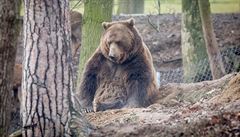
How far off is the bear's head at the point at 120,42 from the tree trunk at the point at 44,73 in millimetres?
3224

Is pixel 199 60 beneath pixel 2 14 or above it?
beneath

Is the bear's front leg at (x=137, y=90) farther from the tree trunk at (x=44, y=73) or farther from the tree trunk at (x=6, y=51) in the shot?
the tree trunk at (x=6, y=51)

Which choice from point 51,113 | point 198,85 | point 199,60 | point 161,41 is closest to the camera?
point 51,113

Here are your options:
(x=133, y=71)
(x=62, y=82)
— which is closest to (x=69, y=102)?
(x=62, y=82)

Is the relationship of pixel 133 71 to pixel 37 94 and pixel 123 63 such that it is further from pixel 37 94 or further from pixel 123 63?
pixel 37 94

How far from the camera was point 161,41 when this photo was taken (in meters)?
17.8

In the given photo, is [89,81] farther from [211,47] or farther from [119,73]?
[211,47]

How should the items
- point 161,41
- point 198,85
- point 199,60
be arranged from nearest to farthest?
1. point 198,85
2. point 199,60
3. point 161,41

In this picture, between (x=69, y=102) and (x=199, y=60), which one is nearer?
(x=69, y=102)

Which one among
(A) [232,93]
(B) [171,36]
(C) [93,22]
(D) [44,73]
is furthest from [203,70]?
(D) [44,73]

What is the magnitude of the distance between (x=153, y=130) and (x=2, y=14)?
71.5 inches

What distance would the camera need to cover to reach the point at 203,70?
1277cm

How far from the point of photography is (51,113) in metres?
5.46

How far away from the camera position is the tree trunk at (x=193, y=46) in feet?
41.4
